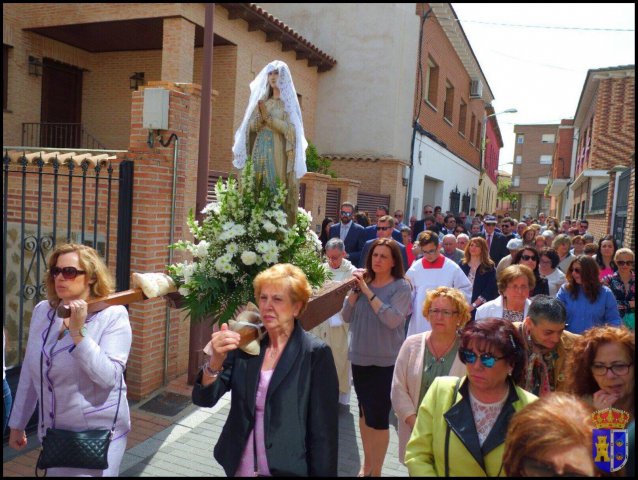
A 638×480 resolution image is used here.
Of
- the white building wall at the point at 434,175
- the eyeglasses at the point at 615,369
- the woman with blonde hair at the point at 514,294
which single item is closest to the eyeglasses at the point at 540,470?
the eyeglasses at the point at 615,369

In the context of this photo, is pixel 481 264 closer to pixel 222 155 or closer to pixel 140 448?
pixel 140 448

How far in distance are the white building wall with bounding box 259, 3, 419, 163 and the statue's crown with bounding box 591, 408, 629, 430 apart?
15305 mm

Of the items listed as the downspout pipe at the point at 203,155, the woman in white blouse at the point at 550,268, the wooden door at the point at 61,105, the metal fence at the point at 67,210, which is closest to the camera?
the metal fence at the point at 67,210

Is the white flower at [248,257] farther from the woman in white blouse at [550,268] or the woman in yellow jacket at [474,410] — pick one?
the woman in white blouse at [550,268]

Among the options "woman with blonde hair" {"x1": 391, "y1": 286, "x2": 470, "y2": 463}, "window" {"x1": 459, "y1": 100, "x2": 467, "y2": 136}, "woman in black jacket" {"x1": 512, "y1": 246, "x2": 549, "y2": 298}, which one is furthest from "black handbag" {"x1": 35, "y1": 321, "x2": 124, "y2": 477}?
"window" {"x1": 459, "y1": 100, "x2": 467, "y2": 136}

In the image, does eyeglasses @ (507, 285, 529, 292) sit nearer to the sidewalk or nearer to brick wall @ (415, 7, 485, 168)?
the sidewalk

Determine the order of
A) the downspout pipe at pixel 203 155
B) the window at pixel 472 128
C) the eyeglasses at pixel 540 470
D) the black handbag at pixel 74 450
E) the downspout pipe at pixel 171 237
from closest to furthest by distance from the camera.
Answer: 1. the eyeglasses at pixel 540 470
2. the black handbag at pixel 74 450
3. the downspout pipe at pixel 203 155
4. the downspout pipe at pixel 171 237
5. the window at pixel 472 128

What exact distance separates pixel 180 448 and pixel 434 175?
1762cm

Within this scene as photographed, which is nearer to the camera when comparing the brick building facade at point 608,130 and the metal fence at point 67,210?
the metal fence at point 67,210

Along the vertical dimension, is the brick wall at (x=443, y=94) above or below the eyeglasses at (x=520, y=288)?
above

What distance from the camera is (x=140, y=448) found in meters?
4.89

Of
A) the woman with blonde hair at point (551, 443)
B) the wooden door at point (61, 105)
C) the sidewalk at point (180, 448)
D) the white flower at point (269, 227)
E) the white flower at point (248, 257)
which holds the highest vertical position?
the wooden door at point (61, 105)

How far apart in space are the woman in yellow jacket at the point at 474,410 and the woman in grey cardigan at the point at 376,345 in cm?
159

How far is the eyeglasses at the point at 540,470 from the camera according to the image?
169 cm
